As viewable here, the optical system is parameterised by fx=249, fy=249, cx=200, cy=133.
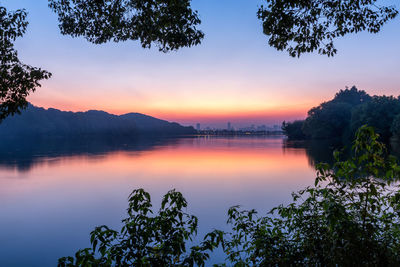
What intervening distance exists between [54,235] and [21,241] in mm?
1211

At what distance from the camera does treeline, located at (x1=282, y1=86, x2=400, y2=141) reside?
177 ft

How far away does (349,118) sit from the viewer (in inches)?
3071

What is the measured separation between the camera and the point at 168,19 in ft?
22.1

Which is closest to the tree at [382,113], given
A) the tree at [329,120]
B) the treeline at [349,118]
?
the treeline at [349,118]

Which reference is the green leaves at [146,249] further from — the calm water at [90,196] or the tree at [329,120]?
the tree at [329,120]

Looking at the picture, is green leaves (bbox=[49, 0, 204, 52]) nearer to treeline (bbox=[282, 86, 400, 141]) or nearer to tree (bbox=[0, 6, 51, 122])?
tree (bbox=[0, 6, 51, 122])

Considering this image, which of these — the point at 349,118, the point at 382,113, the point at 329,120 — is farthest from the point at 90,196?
the point at 349,118

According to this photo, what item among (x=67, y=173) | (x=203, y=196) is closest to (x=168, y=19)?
(x=203, y=196)

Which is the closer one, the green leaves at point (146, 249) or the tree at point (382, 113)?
the green leaves at point (146, 249)

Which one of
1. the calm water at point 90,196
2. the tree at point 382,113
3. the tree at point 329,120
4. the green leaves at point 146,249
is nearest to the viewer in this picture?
the green leaves at point 146,249

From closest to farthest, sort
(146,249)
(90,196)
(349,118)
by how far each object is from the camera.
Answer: (146,249) → (90,196) → (349,118)

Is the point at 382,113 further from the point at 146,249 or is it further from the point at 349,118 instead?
the point at 146,249

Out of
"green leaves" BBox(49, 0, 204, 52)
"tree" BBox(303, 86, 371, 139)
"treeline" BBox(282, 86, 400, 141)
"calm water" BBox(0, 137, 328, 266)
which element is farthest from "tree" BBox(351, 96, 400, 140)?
"green leaves" BBox(49, 0, 204, 52)

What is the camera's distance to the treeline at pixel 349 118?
2130 inches
